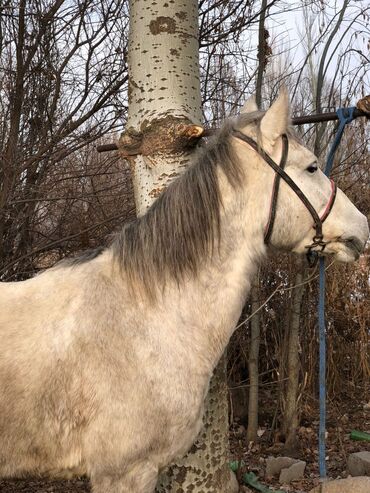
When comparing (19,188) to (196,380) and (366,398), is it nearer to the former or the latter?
(196,380)

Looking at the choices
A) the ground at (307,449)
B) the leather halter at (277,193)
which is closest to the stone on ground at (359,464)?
the ground at (307,449)

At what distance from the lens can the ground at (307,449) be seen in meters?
4.46

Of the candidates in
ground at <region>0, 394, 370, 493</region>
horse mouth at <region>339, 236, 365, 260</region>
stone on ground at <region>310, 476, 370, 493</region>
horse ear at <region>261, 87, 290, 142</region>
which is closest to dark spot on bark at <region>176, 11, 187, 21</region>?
horse ear at <region>261, 87, 290, 142</region>

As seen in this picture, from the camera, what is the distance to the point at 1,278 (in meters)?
4.86

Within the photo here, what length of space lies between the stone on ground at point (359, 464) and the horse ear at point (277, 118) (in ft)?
10.8

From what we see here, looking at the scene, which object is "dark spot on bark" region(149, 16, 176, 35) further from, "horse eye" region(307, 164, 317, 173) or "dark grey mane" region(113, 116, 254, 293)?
"horse eye" region(307, 164, 317, 173)

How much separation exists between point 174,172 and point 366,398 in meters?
4.77

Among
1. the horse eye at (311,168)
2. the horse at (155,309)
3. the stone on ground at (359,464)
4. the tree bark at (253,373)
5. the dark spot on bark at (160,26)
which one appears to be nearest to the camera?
the horse at (155,309)

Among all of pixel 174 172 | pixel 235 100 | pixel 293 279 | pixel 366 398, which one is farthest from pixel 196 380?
pixel 366 398

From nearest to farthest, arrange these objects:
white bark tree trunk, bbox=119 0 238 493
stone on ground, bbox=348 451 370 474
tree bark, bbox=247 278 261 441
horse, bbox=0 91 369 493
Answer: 1. horse, bbox=0 91 369 493
2. white bark tree trunk, bbox=119 0 238 493
3. stone on ground, bbox=348 451 370 474
4. tree bark, bbox=247 278 261 441

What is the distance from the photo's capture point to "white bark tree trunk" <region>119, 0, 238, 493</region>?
3160 millimetres

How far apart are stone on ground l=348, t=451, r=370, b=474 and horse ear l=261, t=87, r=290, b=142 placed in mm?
3285

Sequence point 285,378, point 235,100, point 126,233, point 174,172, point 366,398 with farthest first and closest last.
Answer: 1. point 366,398
2. point 235,100
3. point 285,378
4. point 174,172
5. point 126,233

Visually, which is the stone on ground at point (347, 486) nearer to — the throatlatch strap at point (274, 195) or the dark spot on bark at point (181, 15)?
the throatlatch strap at point (274, 195)
